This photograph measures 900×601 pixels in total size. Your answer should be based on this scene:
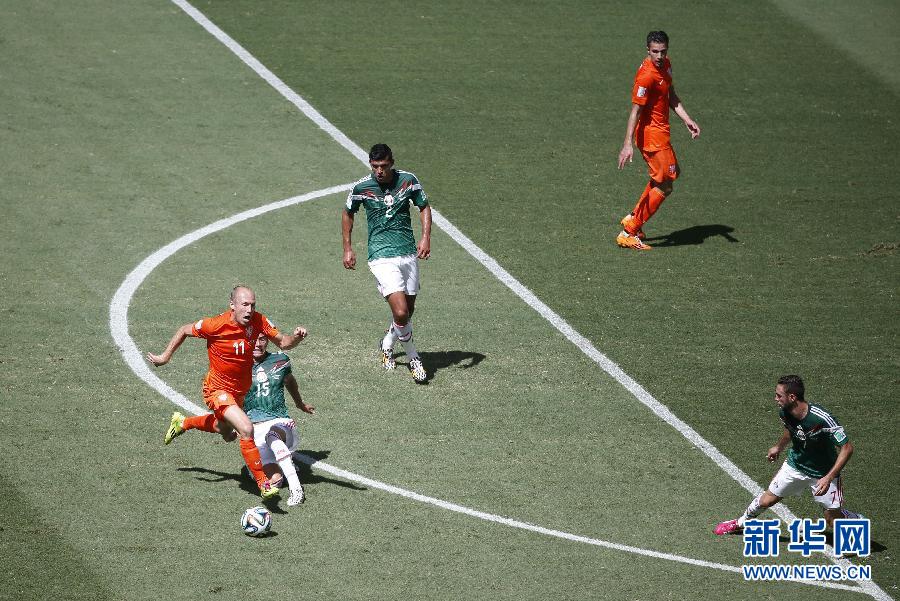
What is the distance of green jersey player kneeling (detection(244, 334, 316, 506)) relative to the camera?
13214mm

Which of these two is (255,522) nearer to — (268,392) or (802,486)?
(268,392)

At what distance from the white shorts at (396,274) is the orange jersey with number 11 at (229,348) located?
99.6 inches

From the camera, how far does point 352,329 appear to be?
16.9m

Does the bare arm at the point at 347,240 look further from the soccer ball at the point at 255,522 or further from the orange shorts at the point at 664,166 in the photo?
the orange shorts at the point at 664,166

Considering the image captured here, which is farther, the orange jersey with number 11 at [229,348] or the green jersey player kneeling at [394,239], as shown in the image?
the green jersey player kneeling at [394,239]

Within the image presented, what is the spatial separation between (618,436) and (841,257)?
638cm

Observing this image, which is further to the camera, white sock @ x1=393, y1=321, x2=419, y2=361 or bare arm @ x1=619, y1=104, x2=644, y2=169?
bare arm @ x1=619, y1=104, x2=644, y2=169

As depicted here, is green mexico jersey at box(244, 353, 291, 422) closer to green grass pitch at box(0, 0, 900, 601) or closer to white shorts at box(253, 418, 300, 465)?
white shorts at box(253, 418, 300, 465)

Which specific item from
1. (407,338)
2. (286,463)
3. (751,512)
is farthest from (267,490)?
(751,512)

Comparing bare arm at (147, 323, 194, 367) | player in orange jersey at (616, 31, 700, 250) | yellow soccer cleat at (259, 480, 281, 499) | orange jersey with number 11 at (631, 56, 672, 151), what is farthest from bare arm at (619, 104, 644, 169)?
yellow soccer cleat at (259, 480, 281, 499)

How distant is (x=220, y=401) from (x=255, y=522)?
49.1 inches

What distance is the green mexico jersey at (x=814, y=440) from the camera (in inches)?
491

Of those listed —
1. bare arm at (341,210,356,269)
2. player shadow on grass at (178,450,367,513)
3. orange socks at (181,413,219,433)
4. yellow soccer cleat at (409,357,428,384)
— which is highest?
bare arm at (341,210,356,269)

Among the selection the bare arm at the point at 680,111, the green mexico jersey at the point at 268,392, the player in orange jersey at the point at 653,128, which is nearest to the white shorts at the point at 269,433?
the green mexico jersey at the point at 268,392
